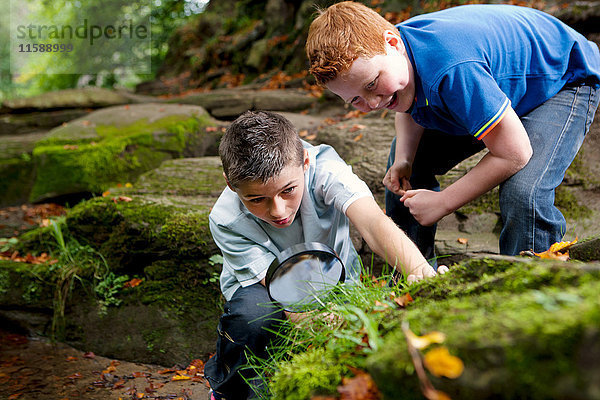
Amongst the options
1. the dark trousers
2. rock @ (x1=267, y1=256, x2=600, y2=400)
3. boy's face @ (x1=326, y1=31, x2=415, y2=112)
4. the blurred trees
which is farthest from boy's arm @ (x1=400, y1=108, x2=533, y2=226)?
the blurred trees

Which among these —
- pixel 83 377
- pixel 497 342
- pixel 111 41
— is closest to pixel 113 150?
pixel 83 377

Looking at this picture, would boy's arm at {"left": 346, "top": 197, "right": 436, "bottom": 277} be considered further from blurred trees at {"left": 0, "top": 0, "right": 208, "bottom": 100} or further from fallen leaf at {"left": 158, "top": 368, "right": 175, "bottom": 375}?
blurred trees at {"left": 0, "top": 0, "right": 208, "bottom": 100}

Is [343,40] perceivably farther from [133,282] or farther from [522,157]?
[133,282]

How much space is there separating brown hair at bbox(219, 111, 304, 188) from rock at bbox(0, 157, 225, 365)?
1.42 metres

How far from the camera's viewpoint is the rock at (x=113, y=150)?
665 centimetres

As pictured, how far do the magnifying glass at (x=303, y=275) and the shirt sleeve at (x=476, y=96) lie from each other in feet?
3.00

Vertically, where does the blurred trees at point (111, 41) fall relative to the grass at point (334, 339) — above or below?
below

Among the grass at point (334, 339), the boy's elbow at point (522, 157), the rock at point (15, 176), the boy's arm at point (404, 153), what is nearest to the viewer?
the grass at point (334, 339)

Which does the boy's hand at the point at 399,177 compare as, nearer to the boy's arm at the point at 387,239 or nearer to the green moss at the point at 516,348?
the boy's arm at the point at 387,239

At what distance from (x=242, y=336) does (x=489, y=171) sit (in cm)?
155

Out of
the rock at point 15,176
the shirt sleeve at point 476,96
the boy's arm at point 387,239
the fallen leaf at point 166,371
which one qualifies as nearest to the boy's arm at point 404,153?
the boy's arm at point 387,239

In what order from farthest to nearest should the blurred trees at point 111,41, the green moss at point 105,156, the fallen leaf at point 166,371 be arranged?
the blurred trees at point 111,41 → the green moss at point 105,156 → the fallen leaf at point 166,371

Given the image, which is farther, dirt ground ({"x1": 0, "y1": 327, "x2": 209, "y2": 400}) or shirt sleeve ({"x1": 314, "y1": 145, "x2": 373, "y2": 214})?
dirt ground ({"x1": 0, "y1": 327, "x2": 209, "y2": 400})

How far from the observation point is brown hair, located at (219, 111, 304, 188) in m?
2.32
